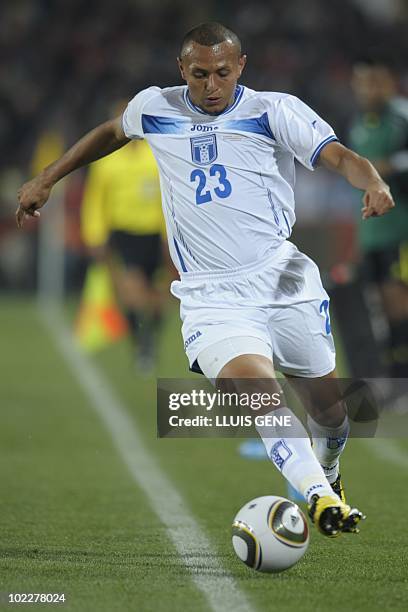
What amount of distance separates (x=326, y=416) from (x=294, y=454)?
78 cm

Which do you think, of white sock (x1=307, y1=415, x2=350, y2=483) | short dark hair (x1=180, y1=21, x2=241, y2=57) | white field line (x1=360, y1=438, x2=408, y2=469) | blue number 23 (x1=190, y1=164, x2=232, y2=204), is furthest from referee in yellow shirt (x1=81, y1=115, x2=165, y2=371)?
short dark hair (x1=180, y1=21, x2=241, y2=57)

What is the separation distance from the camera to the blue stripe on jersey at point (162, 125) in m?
5.69

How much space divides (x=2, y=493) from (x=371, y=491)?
2033mm

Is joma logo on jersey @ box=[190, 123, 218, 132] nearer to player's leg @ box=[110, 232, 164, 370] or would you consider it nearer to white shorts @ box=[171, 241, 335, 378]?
white shorts @ box=[171, 241, 335, 378]

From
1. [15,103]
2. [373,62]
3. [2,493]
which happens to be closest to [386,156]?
[373,62]

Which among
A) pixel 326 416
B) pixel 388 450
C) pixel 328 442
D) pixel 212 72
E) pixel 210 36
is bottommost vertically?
pixel 388 450

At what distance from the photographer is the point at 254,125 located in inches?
220

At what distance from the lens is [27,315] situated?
18984 mm

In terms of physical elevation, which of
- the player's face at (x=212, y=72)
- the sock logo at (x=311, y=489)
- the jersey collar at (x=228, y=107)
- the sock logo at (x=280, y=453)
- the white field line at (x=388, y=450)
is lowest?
the white field line at (x=388, y=450)

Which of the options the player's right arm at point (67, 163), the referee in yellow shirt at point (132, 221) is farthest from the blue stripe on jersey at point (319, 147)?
the referee in yellow shirt at point (132, 221)

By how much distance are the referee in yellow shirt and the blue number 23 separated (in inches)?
315

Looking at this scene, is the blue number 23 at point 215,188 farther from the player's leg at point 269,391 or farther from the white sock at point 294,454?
the white sock at point 294,454

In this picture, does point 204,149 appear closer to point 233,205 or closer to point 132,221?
point 233,205

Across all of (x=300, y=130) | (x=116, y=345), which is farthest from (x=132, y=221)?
(x=300, y=130)
